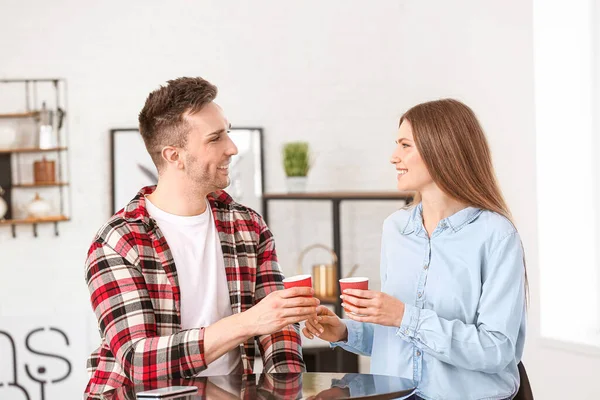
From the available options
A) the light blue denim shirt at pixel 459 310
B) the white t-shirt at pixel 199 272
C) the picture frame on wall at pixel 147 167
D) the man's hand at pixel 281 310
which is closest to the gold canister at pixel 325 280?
the picture frame on wall at pixel 147 167

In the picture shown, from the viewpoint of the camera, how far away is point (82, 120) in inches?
197

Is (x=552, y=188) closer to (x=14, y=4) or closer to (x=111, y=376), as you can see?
(x=111, y=376)

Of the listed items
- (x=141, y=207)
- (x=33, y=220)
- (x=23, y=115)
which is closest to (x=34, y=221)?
(x=33, y=220)

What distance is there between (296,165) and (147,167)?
3.01 feet

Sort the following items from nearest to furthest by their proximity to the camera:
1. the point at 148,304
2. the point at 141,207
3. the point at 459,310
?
the point at 459,310
the point at 148,304
the point at 141,207

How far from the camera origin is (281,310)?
2098 millimetres

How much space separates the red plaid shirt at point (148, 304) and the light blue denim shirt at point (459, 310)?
0.41m

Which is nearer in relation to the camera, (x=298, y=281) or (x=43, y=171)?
(x=298, y=281)

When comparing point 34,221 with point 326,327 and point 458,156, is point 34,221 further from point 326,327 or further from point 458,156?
point 458,156

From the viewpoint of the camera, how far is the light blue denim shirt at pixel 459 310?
2129 mm

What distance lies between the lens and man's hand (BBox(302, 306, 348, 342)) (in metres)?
2.32

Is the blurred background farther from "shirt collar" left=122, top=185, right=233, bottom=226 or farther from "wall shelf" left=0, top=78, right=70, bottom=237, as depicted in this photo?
"shirt collar" left=122, top=185, right=233, bottom=226

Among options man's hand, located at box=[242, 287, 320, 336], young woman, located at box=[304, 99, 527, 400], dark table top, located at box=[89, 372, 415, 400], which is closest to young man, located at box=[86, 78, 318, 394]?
man's hand, located at box=[242, 287, 320, 336]

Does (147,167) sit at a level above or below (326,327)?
above
